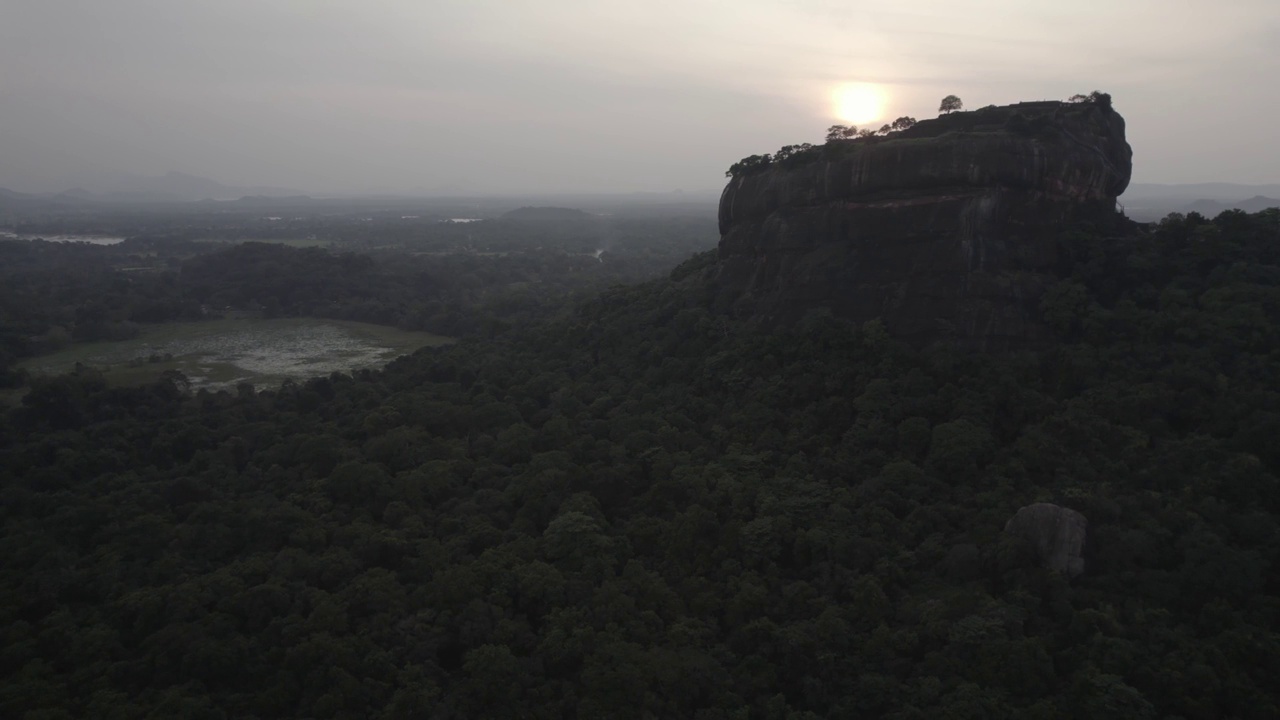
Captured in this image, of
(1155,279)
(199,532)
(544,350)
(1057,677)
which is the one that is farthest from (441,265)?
(1057,677)

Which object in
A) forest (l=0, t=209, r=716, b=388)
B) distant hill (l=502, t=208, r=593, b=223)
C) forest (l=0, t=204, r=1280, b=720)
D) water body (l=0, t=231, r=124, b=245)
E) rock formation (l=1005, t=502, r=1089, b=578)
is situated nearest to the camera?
forest (l=0, t=204, r=1280, b=720)

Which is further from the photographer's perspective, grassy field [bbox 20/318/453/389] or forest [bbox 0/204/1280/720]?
grassy field [bbox 20/318/453/389]

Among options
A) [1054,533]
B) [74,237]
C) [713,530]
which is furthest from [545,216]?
[1054,533]

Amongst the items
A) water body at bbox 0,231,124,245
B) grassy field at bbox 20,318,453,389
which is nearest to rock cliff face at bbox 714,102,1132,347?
grassy field at bbox 20,318,453,389

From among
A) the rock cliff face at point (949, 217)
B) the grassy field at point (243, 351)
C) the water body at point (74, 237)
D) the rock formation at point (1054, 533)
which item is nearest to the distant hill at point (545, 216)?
the water body at point (74, 237)

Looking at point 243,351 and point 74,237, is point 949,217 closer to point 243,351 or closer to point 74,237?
point 243,351

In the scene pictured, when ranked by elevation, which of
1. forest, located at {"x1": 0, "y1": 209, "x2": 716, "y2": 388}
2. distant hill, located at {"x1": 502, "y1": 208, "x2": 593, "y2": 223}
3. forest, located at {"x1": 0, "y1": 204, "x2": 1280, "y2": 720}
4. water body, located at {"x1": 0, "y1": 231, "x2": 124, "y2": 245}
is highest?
distant hill, located at {"x1": 502, "y1": 208, "x2": 593, "y2": 223}

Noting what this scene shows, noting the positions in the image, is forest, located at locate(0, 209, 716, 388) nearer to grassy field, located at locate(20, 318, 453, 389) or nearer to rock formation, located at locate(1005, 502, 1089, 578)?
grassy field, located at locate(20, 318, 453, 389)
